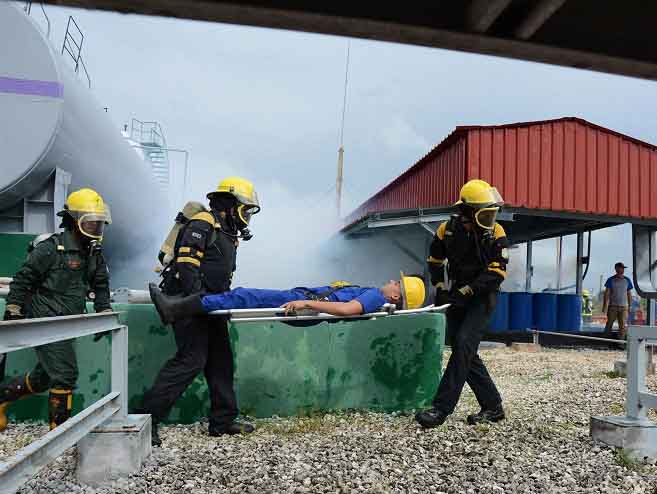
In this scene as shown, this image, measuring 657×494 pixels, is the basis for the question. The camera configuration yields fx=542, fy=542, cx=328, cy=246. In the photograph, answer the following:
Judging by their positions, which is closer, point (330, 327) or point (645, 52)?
point (645, 52)

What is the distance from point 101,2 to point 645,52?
7.47 feet

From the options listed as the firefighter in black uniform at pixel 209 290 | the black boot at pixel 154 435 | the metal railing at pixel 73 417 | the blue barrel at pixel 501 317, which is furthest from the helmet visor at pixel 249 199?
the blue barrel at pixel 501 317

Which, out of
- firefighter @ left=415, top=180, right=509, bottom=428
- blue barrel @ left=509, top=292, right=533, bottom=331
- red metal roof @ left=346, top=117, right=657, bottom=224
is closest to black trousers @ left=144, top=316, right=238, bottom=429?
firefighter @ left=415, top=180, right=509, bottom=428

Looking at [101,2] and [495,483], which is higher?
[101,2]

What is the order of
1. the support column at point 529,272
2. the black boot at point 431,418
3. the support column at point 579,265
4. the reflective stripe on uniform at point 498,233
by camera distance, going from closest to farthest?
the black boot at point 431,418 → the reflective stripe on uniform at point 498,233 → the support column at point 579,265 → the support column at point 529,272

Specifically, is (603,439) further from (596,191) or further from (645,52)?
(596,191)

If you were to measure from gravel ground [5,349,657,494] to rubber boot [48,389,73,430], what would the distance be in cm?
28

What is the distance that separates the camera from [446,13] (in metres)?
2.23

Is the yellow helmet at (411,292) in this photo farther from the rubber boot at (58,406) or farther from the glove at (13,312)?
the glove at (13,312)

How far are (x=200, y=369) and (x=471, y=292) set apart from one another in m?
2.31

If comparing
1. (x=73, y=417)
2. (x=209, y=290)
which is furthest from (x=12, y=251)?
(x=73, y=417)

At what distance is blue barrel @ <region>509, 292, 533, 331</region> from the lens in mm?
13734

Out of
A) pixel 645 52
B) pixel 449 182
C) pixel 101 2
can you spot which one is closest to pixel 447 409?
pixel 645 52

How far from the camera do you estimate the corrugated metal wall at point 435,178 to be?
513 inches
